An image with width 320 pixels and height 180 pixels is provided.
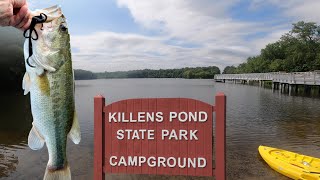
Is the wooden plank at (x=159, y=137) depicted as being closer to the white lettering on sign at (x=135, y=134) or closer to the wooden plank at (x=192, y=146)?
the white lettering on sign at (x=135, y=134)

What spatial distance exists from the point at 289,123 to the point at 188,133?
19956mm

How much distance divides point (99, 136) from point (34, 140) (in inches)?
147

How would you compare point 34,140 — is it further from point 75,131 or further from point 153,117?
point 153,117

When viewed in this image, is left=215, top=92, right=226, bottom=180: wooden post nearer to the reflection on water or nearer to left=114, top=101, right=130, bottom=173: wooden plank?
left=114, top=101, right=130, bottom=173: wooden plank

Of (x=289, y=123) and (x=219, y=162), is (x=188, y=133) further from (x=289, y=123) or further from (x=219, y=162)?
(x=289, y=123)

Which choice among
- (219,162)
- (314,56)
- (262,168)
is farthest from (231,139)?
(314,56)

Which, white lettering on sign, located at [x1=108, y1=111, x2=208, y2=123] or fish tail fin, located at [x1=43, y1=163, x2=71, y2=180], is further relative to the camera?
white lettering on sign, located at [x1=108, y1=111, x2=208, y2=123]

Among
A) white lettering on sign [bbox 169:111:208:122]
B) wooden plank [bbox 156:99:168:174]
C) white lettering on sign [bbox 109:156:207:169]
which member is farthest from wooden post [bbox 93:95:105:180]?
white lettering on sign [bbox 169:111:208:122]

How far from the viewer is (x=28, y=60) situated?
227 centimetres

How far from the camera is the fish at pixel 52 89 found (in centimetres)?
226

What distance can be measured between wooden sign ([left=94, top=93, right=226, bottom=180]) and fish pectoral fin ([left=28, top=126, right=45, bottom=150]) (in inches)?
137

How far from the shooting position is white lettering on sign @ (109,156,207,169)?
5.96 meters

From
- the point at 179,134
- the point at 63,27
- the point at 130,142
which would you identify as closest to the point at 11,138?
the point at 130,142

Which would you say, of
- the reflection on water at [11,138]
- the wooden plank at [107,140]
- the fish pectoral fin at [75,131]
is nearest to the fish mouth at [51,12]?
the fish pectoral fin at [75,131]
